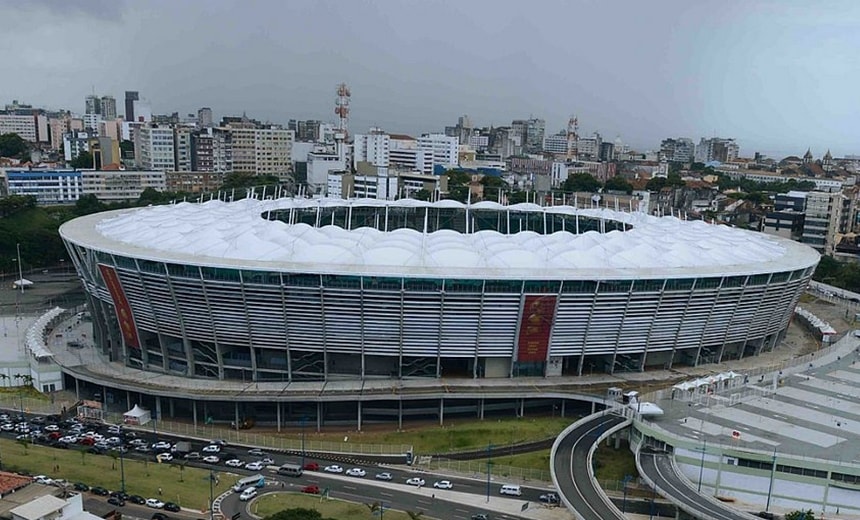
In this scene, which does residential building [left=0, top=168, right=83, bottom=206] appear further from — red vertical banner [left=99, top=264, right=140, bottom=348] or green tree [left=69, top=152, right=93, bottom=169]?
red vertical banner [left=99, top=264, right=140, bottom=348]

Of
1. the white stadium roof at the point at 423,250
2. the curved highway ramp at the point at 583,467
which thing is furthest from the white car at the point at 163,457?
the curved highway ramp at the point at 583,467

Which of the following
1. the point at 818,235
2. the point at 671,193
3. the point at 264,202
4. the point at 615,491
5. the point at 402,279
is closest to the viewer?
the point at 615,491

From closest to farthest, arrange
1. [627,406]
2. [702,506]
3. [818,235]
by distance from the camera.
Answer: [702,506], [627,406], [818,235]

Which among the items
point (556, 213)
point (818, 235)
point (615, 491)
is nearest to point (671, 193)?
point (818, 235)

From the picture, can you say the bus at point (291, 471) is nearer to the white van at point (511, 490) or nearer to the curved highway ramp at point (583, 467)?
the white van at point (511, 490)

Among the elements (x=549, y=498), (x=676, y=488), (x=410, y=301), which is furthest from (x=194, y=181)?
(x=676, y=488)

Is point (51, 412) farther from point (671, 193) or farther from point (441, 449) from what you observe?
point (671, 193)
